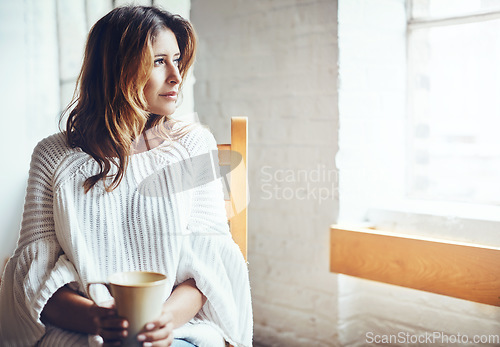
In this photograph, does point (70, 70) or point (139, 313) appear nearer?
Result: point (139, 313)

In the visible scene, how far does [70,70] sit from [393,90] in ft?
3.91

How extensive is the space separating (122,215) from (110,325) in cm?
32

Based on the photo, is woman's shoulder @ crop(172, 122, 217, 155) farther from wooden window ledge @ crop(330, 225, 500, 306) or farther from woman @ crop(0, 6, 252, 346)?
wooden window ledge @ crop(330, 225, 500, 306)

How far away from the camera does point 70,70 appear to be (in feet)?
6.26

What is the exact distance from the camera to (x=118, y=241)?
1066 mm

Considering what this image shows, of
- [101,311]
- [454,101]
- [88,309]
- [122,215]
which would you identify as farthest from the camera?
[454,101]

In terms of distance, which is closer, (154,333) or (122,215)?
(154,333)

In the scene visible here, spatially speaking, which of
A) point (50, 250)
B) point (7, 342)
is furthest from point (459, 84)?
point (7, 342)

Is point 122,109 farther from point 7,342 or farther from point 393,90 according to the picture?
point 393,90

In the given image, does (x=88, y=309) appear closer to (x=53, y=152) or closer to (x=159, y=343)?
(x=159, y=343)

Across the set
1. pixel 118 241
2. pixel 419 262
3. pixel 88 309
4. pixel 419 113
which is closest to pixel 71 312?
pixel 88 309

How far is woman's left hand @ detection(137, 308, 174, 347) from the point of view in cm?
77

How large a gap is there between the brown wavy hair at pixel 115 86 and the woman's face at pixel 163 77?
0.02m

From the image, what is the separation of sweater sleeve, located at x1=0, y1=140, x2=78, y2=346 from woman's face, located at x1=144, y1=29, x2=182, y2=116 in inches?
10.3
